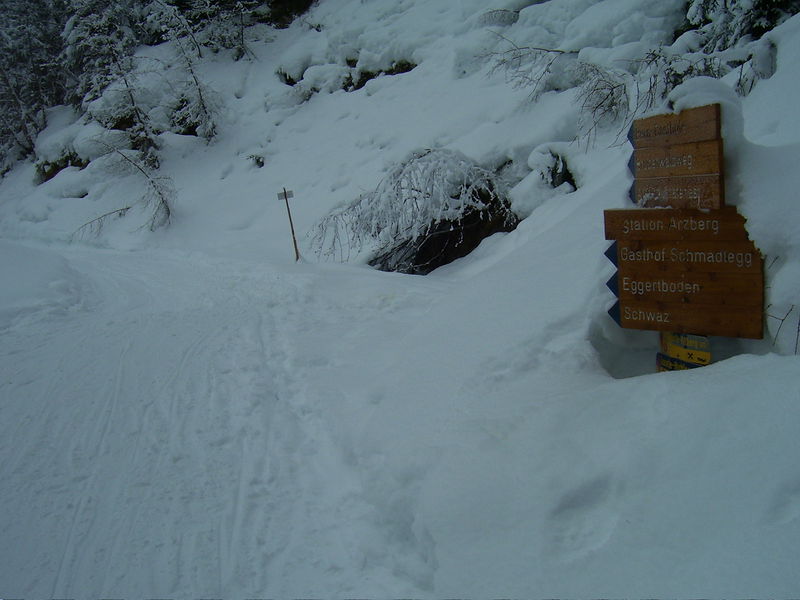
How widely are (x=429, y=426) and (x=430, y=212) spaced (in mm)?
5514

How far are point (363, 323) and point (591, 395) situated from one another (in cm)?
346

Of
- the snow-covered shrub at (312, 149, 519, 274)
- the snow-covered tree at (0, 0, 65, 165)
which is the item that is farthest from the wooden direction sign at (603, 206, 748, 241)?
the snow-covered tree at (0, 0, 65, 165)

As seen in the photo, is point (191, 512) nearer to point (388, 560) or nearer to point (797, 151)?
point (388, 560)

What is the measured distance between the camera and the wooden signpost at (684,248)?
281 cm

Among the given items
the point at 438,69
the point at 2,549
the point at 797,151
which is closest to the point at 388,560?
the point at 2,549

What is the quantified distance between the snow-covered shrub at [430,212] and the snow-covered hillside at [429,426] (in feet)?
1.59

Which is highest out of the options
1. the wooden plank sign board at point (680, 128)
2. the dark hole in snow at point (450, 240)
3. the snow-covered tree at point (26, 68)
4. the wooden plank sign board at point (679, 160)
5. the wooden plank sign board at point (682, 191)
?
the snow-covered tree at point (26, 68)

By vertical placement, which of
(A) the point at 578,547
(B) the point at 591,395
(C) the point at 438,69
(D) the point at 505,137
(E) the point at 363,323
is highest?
(C) the point at 438,69

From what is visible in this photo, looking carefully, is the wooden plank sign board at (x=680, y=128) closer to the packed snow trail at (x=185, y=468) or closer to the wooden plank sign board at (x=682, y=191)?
the wooden plank sign board at (x=682, y=191)

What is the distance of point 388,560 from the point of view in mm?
2531

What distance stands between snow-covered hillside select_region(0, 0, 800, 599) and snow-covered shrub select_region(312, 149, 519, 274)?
486 mm

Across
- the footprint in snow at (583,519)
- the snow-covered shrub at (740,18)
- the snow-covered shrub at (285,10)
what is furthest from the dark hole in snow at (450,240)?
the snow-covered shrub at (285,10)

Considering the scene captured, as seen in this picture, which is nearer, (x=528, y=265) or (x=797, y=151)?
(x=797, y=151)

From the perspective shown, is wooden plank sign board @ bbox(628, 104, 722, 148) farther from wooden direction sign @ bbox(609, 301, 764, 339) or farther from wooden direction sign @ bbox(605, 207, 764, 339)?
wooden direction sign @ bbox(609, 301, 764, 339)
